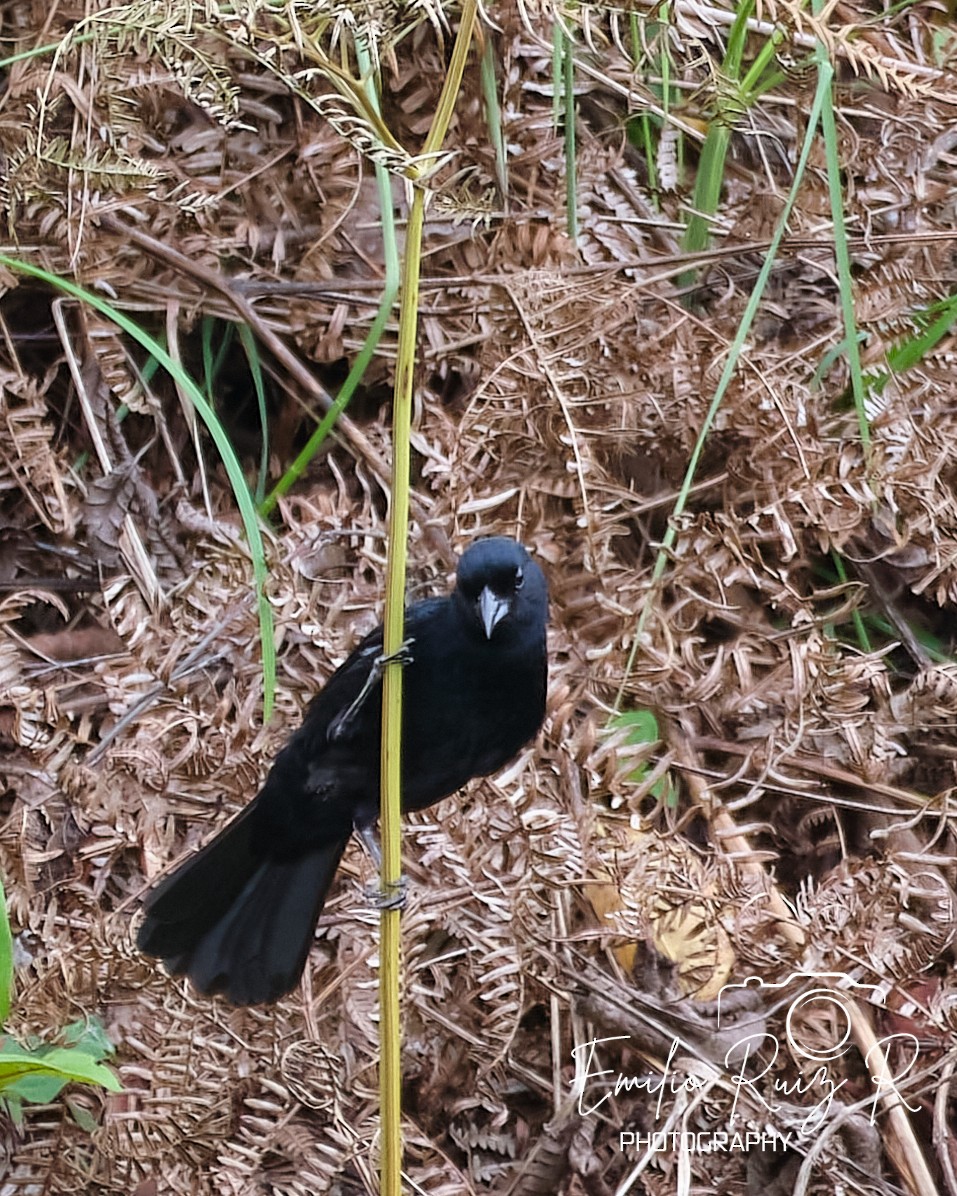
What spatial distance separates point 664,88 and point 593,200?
21 cm

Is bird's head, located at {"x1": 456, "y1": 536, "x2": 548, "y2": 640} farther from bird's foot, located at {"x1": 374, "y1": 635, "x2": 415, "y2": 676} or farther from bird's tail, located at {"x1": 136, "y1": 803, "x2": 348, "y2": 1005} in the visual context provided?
bird's tail, located at {"x1": 136, "y1": 803, "x2": 348, "y2": 1005}

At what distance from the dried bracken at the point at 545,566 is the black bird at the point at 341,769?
7 cm

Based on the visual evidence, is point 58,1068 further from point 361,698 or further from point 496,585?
point 496,585

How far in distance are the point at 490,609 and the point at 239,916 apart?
1.79ft

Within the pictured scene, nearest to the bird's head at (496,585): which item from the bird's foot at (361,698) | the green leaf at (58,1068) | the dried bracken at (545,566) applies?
the bird's foot at (361,698)

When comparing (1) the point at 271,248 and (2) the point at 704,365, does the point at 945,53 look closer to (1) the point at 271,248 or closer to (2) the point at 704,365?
(2) the point at 704,365

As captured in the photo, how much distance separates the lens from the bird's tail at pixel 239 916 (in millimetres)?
1850

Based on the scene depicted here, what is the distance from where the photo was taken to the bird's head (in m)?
1.83

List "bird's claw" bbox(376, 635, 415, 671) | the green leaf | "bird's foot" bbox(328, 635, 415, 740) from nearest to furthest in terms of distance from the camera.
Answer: the green leaf < "bird's claw" bbox(376, 635, 415, 671) < "bird's foot" bbox(328, 635, 415, 740)

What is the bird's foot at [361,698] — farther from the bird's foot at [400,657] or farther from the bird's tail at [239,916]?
the bird's tail at [239,916]

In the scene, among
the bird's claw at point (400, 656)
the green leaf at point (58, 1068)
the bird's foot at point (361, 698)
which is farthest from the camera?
the bird's foot at point (361, 698)

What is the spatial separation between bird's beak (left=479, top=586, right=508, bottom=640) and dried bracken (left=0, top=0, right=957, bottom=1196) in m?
0.26

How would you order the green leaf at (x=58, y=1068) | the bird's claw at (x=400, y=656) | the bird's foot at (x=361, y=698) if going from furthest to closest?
1. the bird's foot at (x=361, y=698)
2. the bird's claw at (x=400, y=656)
3. the green leaf at (x=58, y=1068)

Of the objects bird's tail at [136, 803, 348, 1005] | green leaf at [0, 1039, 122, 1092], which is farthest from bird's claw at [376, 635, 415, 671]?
green leaf at [0, 1039, 122, 1092]
